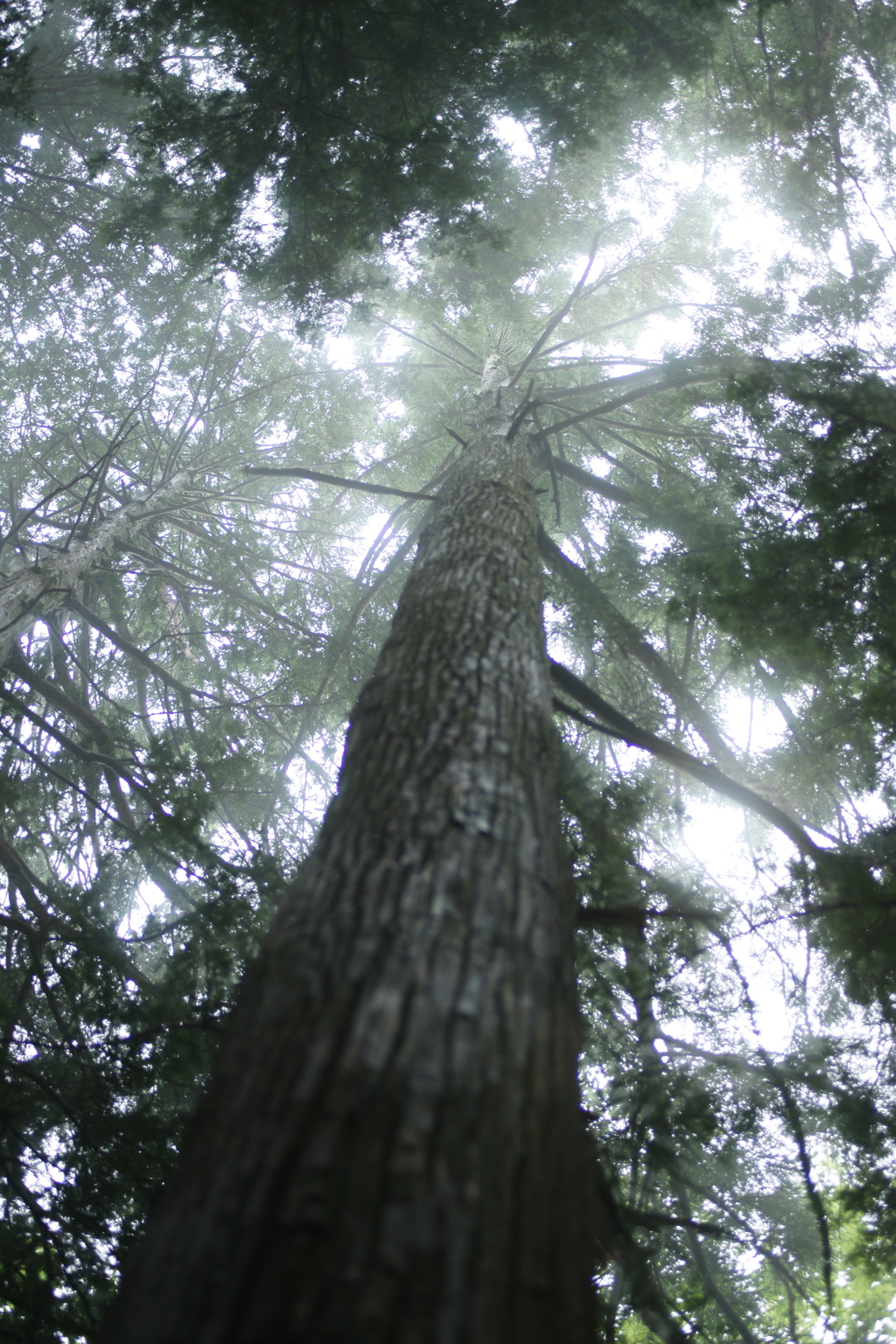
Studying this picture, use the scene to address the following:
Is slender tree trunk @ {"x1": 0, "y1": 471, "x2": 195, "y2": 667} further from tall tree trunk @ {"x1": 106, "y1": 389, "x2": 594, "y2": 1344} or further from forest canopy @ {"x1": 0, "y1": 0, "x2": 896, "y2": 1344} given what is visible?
tall tree trunk @ {"x1": 106, "y1": 389, "x2": 594, "y2": 1344}

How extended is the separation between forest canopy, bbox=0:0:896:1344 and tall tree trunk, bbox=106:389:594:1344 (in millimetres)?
222

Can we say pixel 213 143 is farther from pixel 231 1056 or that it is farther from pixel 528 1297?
pixel 528 1297

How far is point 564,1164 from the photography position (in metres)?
1.16

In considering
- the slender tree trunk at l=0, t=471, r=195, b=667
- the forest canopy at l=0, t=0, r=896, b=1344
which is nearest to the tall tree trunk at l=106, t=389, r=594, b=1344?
the forest canopy at l=0, t=0, r=896, b=1344

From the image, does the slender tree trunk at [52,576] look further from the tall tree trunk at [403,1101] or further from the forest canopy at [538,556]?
the tall tree trunk at [403,1101]

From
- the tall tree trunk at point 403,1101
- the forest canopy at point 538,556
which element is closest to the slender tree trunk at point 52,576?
the forest canopy at point 538,556

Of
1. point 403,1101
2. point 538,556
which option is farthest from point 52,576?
point 403,1101

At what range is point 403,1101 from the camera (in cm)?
111

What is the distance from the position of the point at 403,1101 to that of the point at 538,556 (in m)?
2.88

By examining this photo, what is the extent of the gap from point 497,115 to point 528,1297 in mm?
7988

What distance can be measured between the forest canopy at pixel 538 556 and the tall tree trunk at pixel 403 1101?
0.22 m

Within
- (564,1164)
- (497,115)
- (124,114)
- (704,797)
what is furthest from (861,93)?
(124,114)

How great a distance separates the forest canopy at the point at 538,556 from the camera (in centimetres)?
316

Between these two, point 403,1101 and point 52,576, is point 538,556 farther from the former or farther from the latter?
point 52,576
